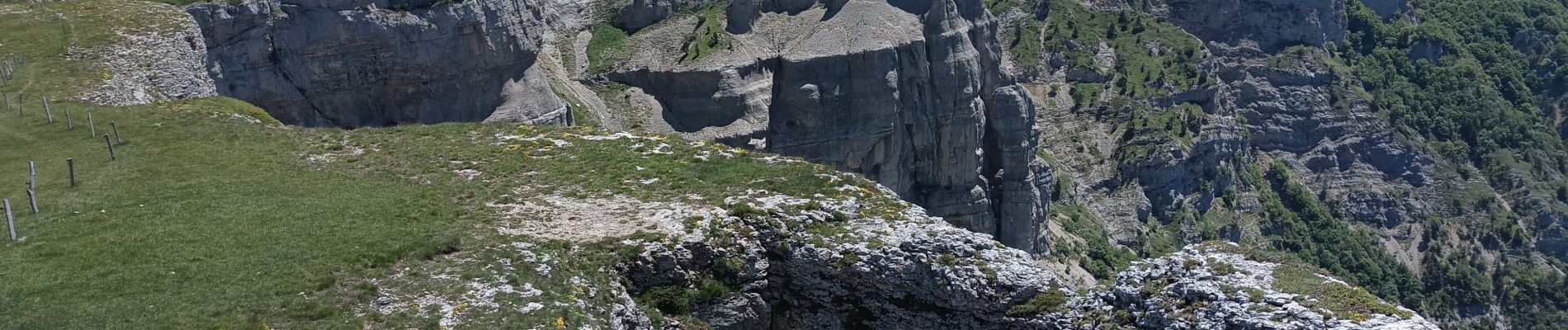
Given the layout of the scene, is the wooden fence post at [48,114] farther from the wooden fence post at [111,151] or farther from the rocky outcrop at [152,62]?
the wooden fence post at [111,151]

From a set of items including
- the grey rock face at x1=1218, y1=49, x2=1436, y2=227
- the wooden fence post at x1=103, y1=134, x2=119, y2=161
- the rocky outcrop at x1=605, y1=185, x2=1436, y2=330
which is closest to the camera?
the rocky outcrop at x1=605, y1=185, x2=1436, y2=330

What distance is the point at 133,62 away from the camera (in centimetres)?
6662

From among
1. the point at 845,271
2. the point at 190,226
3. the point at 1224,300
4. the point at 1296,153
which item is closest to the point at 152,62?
the point at 190,226

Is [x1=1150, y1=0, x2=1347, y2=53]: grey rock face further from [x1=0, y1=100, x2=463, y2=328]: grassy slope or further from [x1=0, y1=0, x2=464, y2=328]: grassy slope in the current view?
[x1=0, y1=100, x2=463, y2=328]: grassy slope

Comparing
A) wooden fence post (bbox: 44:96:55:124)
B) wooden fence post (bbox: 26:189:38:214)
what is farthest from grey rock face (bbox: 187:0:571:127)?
wooden fence post (bbox: 26:189:38:214)

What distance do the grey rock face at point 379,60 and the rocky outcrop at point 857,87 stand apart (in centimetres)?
859

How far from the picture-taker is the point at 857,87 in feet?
311

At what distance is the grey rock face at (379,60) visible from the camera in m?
74.5

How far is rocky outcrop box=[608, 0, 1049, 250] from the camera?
91000 mm

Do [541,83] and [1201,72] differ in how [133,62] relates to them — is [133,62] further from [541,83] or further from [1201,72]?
[1201,72]

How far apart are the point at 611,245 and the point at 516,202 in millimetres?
5061

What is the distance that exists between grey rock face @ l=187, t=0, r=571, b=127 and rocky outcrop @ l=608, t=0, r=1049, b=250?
8594 millimetres

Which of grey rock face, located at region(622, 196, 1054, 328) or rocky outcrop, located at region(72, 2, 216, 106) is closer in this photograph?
grey rock face, located at region(622, 196, 1054, 328)

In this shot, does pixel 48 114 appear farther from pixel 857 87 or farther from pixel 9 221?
pixel 857 87
